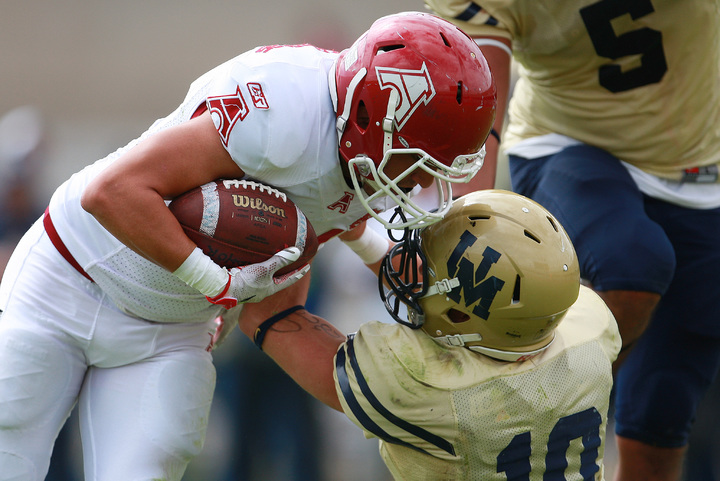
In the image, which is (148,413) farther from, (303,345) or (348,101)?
(348,101)

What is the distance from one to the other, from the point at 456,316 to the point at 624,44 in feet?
3.81

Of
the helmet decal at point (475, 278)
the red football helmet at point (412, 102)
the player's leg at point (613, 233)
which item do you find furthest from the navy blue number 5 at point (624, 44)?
the helmet decal at point (475, 278)

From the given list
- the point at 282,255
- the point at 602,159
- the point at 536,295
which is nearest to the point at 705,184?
the point at 602,159

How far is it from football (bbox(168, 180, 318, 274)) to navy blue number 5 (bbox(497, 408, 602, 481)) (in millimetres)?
709

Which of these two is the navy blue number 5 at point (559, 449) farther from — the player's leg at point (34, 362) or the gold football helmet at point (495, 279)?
the player's leg at point (34, 362)

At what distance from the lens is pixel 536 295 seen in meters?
1.75

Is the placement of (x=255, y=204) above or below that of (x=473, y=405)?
above

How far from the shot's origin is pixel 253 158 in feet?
5.65

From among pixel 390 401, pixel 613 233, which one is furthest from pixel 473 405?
pixel 613 233

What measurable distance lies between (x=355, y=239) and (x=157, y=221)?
887 millimetres

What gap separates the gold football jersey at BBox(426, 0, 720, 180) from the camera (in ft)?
7.80

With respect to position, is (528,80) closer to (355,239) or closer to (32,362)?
(355,239)

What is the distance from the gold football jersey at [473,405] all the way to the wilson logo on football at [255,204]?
0.37 m

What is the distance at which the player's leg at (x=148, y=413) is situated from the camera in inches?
76.7
